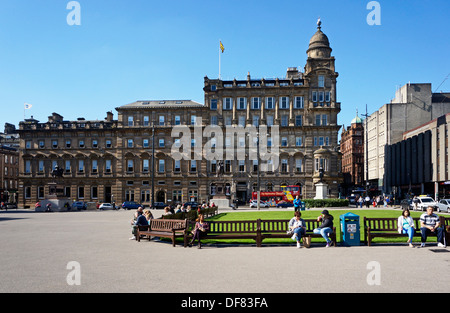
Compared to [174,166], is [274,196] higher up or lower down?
lower down

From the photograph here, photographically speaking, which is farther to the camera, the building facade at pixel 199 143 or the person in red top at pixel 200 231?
the building facade at pixel 199 143

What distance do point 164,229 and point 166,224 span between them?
238mm

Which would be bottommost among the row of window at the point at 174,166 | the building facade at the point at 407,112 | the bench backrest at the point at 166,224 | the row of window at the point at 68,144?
the bench backrest at the point at 166,224

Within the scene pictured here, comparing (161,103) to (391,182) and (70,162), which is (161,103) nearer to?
(70,162)

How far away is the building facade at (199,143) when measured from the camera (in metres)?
68.8

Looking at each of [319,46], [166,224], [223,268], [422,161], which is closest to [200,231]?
[166,224]

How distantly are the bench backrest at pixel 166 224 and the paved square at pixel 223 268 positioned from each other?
0.92 meters

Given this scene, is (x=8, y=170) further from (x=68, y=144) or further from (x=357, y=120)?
(x=357, y=120)

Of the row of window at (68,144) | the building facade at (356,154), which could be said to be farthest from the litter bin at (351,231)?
the building facade at (356,154)

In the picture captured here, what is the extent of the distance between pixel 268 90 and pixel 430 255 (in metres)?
59.4

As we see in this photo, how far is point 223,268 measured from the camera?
432 inches

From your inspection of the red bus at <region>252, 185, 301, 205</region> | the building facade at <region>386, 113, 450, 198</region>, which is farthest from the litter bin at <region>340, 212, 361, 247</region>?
the building facade at <region>386, 113, 450, 198</region>

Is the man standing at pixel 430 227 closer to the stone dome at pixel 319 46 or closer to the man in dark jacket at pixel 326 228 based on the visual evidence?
the man in dark jacket at pixel 326 228
